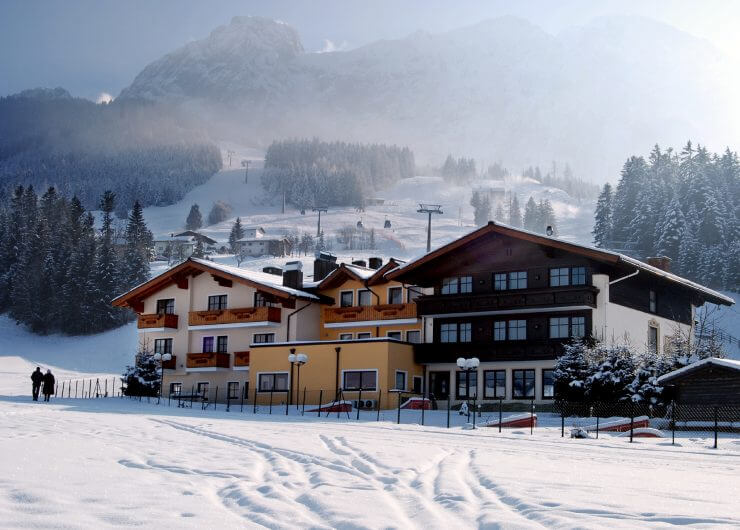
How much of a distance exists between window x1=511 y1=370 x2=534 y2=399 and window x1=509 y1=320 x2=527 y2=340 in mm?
1706

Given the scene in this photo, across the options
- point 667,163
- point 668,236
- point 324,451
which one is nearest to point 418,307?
point 324,451

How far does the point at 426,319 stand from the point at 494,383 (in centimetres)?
583

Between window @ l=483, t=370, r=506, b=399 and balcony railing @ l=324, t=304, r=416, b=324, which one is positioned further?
balcony railing @ l=324, t=304, r=416, b=324

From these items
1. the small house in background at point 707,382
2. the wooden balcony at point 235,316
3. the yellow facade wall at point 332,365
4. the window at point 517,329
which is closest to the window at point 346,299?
the wooden balcony at point 235,316

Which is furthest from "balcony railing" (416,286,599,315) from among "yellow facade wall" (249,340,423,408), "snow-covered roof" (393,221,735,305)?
"yellow facade wall" (249,340,423,408)

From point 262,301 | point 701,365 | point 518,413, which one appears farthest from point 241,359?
point 701,365

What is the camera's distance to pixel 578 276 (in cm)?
4538

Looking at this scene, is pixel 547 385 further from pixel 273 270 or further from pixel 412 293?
pixel 273 270

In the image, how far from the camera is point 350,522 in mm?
10359

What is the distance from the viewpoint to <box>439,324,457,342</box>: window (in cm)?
4919

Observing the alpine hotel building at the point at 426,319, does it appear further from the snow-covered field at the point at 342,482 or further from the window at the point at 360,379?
the snow-covered field at the point at 342,482

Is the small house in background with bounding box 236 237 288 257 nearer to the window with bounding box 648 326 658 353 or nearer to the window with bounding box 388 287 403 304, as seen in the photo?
the window with bounding box 388 287 403 304

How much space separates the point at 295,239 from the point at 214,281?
406 feet

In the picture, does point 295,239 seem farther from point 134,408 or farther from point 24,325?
point 134,408
